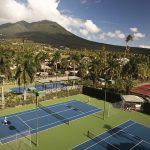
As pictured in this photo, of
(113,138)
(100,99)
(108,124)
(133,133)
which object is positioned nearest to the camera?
(113,138)

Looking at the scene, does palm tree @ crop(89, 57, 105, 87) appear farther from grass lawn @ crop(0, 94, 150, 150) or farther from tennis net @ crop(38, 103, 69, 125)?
tennis net @ crop(38, 103, 69, 125)

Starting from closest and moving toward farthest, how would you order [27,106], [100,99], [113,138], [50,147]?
[50,147], [113,138], [27,106], [100,99]

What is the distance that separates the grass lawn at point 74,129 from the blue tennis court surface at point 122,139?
1155mm

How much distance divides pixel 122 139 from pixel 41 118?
13039 mm

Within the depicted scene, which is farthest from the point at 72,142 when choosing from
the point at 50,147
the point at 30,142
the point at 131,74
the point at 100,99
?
the point at 131,74

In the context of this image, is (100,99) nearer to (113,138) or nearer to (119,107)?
(119,107)

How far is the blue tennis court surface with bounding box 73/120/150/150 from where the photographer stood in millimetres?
26395

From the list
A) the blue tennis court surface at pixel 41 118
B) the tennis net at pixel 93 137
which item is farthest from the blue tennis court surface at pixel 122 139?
the blue tennis court surface at pixel 41 118

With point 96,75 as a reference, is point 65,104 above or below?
below

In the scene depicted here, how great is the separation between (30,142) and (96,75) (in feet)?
112

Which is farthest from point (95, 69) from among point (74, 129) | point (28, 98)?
point (74, 129)

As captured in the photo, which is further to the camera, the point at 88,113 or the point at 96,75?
the point at 96,75

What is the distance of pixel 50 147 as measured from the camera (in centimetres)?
2569

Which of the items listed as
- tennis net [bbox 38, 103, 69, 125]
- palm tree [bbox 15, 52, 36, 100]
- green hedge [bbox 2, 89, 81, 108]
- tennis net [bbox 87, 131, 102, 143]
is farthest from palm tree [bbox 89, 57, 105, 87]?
tennis net [bbox 87, 131, 102, 143]
